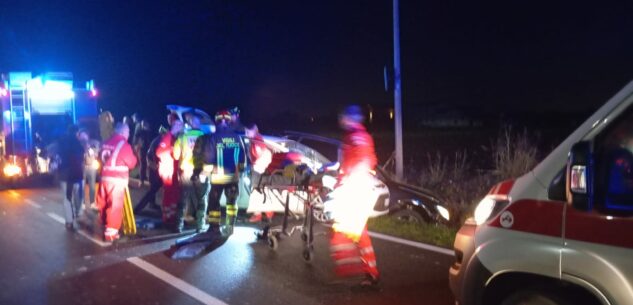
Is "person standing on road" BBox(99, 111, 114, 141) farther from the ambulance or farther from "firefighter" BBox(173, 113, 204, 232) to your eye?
the ambulance

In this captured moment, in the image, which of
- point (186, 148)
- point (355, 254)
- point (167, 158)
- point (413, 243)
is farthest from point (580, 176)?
point (167, 158)

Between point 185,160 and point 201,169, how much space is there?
33.8 inches

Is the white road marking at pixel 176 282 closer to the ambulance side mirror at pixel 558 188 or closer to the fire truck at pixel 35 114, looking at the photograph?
the ambulance side mirror at pixel 558 188

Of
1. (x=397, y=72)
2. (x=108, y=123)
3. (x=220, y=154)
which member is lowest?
(x=220, y=154)

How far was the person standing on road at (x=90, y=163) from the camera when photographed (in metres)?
10.0

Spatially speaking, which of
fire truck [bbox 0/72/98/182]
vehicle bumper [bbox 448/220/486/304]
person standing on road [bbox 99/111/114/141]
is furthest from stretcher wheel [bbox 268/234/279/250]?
fire truck [bbox 0/72/98/182]

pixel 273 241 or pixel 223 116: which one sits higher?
pixel 223 116

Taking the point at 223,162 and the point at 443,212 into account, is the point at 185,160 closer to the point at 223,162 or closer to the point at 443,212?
the point at 223,162

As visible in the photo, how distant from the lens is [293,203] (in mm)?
9609

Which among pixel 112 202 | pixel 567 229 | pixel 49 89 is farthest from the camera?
pixel 49 89

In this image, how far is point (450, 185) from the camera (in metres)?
12.1

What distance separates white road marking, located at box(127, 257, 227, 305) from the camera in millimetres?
5883

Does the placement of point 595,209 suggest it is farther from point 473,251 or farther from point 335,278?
point 335,278

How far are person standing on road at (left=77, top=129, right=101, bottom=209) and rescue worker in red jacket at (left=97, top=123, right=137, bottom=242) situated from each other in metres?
→ 1.57
